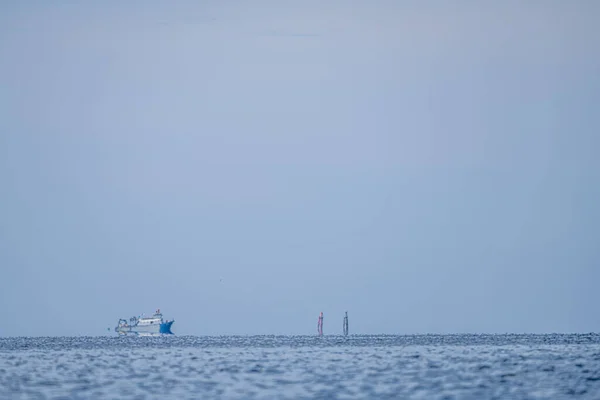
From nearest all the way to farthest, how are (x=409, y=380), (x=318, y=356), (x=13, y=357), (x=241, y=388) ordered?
(x=241, y=388) < (x=409, y=380) < (x=318, y=356) < (x=13, y=357)

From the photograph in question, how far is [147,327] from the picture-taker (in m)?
195

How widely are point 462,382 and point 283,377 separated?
911 centimetres

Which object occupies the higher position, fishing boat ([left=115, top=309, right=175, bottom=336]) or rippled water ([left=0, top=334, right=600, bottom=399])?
fishing boat ([left=115, top=309, right=175, bottom=336])

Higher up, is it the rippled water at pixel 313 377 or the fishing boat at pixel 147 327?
the fishing boat at pixel 147 327

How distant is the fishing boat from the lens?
7559 inches

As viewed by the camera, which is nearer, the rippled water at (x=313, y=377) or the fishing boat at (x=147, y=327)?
the rippled water at (x=313, y=377)

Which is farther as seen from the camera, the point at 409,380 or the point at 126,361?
the point at 126,361

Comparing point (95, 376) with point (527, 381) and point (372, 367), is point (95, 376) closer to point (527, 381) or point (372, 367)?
point (372, 367)

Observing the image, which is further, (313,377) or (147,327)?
(147,327)

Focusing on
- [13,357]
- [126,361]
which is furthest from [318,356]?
[13,357]

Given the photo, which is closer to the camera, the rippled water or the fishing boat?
the rippled water

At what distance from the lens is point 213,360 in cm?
7456

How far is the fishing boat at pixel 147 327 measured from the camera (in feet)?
630

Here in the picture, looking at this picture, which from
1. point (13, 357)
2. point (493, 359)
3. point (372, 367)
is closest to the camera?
point (372, 367)
